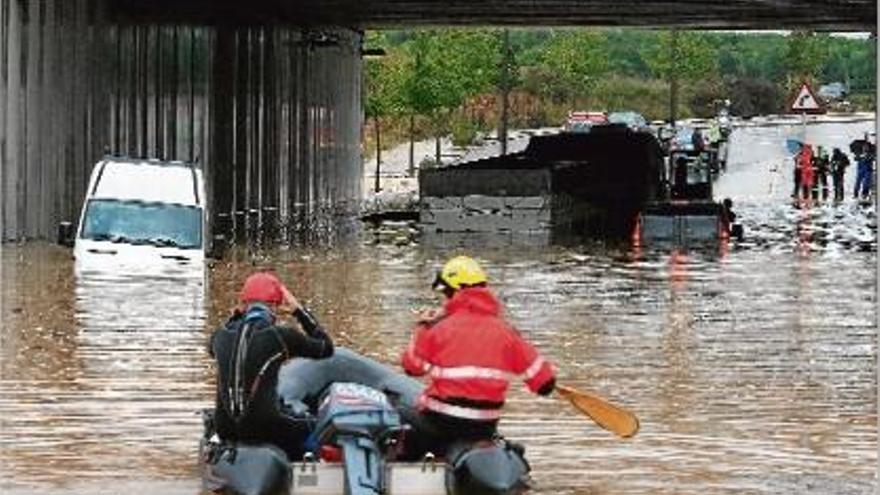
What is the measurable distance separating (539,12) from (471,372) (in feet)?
175

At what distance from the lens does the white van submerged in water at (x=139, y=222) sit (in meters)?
31.1

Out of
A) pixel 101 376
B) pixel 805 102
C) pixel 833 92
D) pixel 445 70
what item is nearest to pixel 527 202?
pixel 805 102

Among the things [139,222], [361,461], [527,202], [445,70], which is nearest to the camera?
[361,461]

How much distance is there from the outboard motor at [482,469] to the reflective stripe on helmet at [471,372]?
43cm

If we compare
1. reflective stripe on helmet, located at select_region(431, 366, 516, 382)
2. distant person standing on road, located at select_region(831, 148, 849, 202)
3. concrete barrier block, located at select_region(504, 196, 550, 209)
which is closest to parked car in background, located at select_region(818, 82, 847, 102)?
distant person standing on road, located at select_region(831, 148, 849, 202)

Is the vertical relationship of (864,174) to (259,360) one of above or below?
below

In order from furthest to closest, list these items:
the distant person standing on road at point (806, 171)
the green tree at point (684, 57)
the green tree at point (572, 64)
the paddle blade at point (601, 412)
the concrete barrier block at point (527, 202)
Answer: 1. the green tree at point (684, 57)
2. the green tree at point (572, 64)
3. the distant person standing on road at point (806, 171)
4. the concrete barrier block at point (527, 202)
5. the paddle blade at point (601, 412)

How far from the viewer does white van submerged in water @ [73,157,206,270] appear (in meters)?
31.1

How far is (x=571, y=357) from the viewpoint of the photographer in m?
21.2

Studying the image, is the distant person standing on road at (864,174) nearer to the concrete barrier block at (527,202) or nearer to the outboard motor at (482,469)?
the concrete barrier block at (527,202)

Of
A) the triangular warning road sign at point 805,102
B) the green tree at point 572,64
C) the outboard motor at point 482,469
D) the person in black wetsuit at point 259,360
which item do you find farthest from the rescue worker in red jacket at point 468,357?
the green tree at point 572,64

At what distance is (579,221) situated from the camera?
2077 inches

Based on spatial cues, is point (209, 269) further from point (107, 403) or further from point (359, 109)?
point (359, 109)

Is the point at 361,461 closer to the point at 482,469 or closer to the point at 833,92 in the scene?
the point at 482,469
